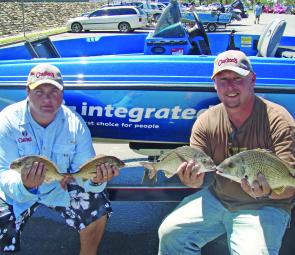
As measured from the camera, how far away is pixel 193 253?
2.80 meters

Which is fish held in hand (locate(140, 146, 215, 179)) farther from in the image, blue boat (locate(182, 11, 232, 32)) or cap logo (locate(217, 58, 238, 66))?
blue boat (locate(182, 11, 232, 32))

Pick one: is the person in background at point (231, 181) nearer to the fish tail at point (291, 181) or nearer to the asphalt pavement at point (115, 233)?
the fish tail at point (291, 181)

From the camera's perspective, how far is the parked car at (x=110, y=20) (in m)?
25.8

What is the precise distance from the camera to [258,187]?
2469 mm

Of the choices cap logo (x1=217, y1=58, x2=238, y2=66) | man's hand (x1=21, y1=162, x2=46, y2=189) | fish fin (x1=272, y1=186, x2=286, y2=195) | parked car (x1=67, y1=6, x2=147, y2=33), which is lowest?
parked car (x1=67, y1=6, x2=147, y2=33)

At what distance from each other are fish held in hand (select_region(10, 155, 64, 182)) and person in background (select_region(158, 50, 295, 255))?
2.48 feet

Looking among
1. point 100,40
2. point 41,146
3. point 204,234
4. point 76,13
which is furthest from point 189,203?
point 76,13

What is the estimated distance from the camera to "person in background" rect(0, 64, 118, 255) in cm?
299

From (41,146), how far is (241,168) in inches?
54.3

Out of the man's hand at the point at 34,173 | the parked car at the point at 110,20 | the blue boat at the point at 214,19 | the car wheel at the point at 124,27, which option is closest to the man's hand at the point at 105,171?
the man's hand at the point at 34,173

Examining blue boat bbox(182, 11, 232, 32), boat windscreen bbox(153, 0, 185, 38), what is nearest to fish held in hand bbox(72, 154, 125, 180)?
boat windscreen bbox(153, 0, 185, 38)

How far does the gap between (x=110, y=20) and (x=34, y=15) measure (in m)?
6.18

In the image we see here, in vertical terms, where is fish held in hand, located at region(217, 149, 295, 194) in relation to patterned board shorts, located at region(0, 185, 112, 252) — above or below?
above

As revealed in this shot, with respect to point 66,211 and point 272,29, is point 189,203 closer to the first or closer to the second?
point 66,211
